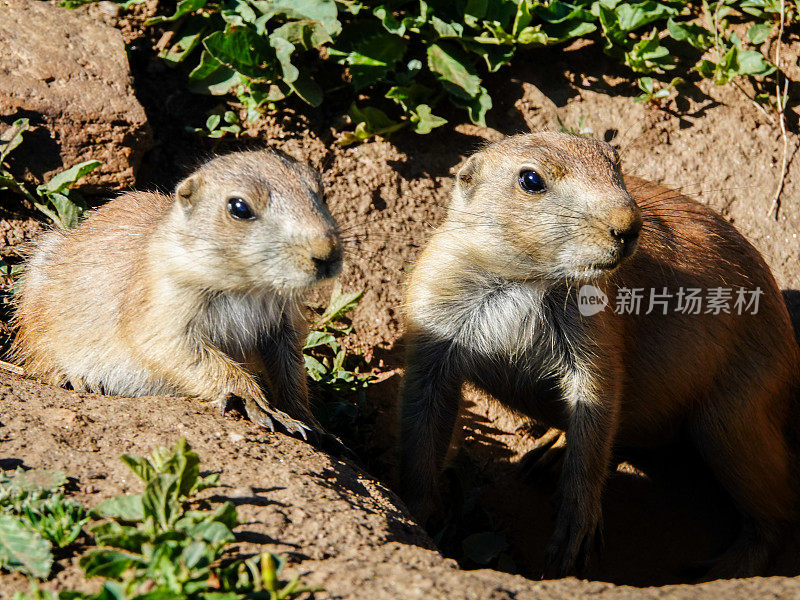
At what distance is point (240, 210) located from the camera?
4.73 m

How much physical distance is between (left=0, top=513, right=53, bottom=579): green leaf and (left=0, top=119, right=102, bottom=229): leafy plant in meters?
3.54

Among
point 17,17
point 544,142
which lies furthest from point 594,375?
point 17,17

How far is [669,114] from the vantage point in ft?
24.5

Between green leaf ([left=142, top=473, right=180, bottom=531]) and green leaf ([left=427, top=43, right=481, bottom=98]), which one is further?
green leaf ([left=427, top=43, right=481, bottom=98])

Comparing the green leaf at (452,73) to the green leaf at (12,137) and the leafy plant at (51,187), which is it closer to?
the leafy plant at (51,187)

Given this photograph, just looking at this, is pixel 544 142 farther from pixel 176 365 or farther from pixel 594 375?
pixel 176 365

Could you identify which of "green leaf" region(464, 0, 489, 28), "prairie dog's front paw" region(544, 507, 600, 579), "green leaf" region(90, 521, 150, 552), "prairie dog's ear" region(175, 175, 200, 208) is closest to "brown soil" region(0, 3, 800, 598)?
"prairie dog's front paw" region(544, 507, 600, 579)

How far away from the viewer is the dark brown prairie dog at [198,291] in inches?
184

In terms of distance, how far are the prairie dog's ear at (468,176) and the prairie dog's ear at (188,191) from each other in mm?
1540

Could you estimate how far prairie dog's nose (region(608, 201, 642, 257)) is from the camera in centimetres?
449

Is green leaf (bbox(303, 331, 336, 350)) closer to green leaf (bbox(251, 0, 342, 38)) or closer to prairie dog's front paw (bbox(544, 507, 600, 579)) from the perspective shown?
prairie dog's front paw (bbox(544, 507, 600, 579))

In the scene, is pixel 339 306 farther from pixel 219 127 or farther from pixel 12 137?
pixel 12 137

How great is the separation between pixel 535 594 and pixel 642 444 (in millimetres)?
3494

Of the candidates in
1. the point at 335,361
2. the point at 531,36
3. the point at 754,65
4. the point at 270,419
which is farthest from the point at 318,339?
the point at 754,65
